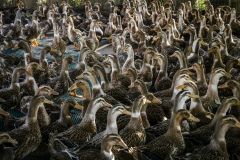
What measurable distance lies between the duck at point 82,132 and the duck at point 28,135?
0.89 ft

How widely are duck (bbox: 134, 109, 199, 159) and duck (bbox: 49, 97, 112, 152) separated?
0.67 meters

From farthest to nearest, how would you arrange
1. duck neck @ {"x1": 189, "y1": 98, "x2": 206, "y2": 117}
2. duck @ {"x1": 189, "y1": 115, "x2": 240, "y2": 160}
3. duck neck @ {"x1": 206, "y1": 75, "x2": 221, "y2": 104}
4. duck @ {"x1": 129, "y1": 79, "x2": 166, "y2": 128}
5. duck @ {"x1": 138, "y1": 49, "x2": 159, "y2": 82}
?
duck @ {"x1": 138, "y1": 49, "x2": 159, "y2": 82} → duck neck @ {"x1": 206, "y1": 75, "x2": 221, "y2": 104} → duck @ {"x1": 129, "y1": 79, "x2": 166, "y2": 128} → duck neck @ {"x1": 189, "y1": 98, "x2": 206, "y2": 117} → duck @ {"x1": 189, "y1": 115, "x2": 240, "y2": 160}

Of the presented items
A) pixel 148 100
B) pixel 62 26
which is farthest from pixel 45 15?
pixel 148 100

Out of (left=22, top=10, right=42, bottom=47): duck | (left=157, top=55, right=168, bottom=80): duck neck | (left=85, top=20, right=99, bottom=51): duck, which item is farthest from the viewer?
(left=22, top=10, right=42, bottom=47): duck

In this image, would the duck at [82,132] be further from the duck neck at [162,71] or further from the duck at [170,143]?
the duck neck at [162,71]

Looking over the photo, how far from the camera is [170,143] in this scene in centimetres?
453

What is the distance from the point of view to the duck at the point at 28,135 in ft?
15.2

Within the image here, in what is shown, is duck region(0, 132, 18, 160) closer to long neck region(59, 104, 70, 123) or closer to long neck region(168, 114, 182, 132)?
long neck region(59, 104, 70, 123)

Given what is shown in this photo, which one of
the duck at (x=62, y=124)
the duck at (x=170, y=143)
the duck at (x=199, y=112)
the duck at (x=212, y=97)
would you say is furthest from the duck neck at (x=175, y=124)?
the duck at (x=62, y=124)

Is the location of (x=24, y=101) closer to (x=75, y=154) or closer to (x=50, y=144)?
(x=50, y=144)

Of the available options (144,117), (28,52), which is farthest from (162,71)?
(28,52)

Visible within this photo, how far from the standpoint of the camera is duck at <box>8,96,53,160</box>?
4.64 meters

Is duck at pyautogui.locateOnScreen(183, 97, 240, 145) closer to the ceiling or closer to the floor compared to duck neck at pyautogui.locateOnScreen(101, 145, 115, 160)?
closer to the floor

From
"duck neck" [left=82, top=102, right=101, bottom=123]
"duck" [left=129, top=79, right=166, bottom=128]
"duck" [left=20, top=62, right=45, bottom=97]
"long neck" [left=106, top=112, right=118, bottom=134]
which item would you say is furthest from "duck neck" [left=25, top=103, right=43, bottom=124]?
"duck" [left=129, top=79, right=166, bottom=128]
